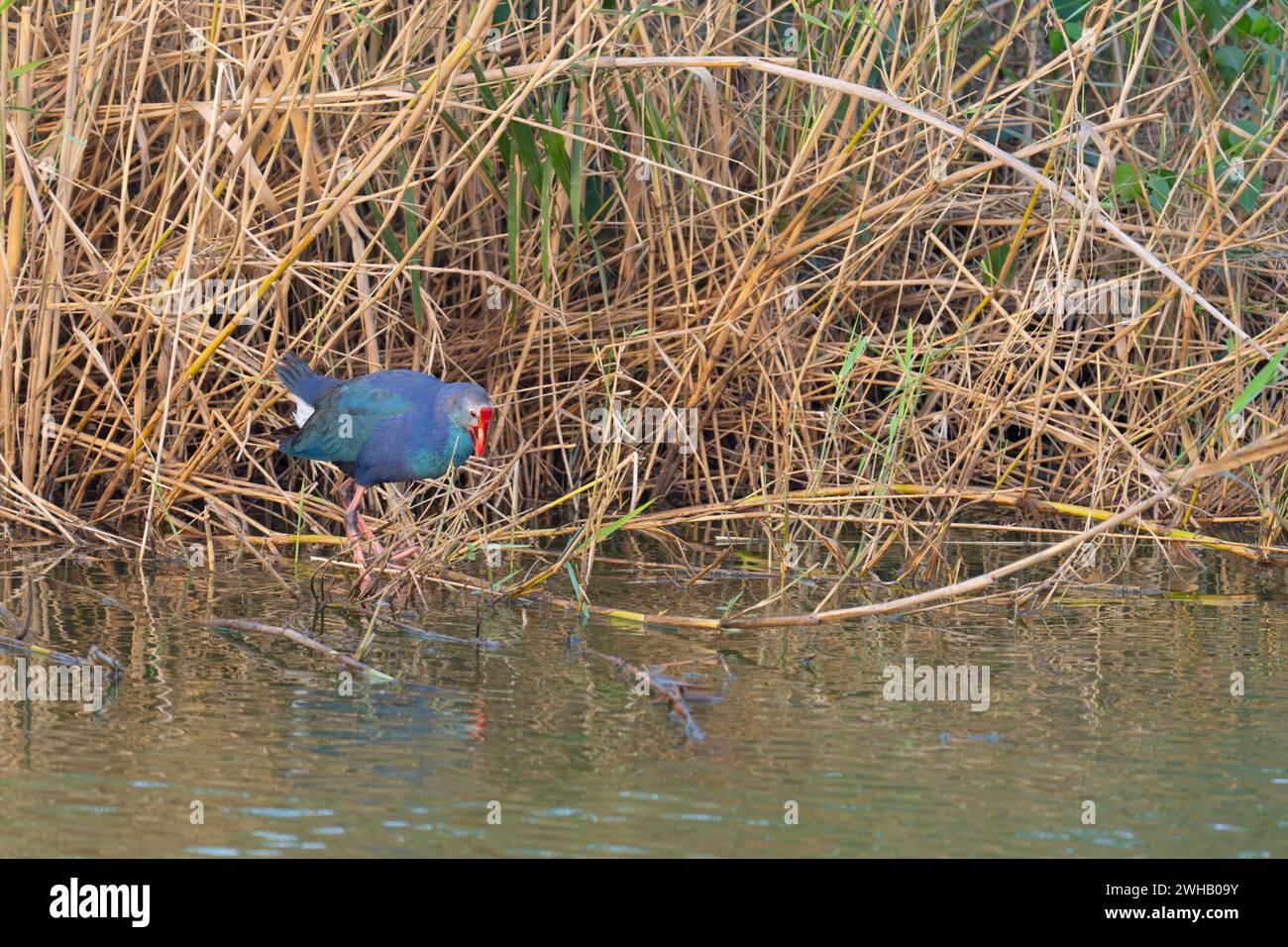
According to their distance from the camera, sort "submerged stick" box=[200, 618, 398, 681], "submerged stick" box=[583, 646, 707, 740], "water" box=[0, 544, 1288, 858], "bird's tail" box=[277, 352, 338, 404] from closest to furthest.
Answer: "water" box=[0, 544, 1288, 858] → "submerged stick" box=[583, 646, 707, 740] → "submerged stick" box=[200, 618, 398, 681] → "bird's tail" box=[277, 352, 338, 404]

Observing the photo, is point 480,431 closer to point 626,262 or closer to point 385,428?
point 385,428

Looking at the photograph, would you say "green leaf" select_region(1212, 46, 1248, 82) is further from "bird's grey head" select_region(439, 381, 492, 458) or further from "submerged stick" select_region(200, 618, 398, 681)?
"submerged stick" select_region(200, 618, 398, 681)

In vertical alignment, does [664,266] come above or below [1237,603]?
above

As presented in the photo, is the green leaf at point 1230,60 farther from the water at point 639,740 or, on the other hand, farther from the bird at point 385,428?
the bird at point 385,428

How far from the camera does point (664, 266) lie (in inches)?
215

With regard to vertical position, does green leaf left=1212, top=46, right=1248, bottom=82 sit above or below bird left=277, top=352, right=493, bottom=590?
above

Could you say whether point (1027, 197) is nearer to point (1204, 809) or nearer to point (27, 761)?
point (1204, 809)

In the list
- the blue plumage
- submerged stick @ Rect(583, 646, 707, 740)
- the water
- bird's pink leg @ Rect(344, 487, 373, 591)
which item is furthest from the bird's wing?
submerged stick @ Rect(583, 646, 707, 740)

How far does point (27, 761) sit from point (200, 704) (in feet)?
1.40

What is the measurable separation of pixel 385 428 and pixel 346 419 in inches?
4.7

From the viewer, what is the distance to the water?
2.72 meters

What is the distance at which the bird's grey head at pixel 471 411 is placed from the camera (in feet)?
14.6

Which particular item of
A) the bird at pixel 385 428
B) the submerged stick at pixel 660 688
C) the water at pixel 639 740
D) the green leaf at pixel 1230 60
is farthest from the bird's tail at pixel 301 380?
the green leaf at pixel 1230 60

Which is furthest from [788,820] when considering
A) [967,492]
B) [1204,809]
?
[967,492]
